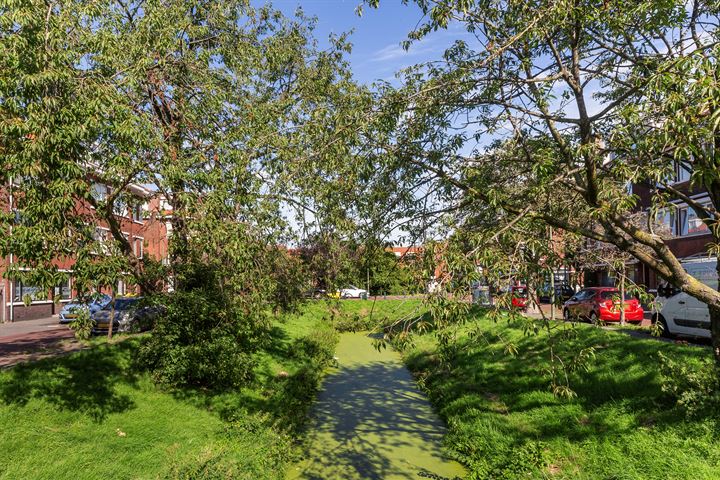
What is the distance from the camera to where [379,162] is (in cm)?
714

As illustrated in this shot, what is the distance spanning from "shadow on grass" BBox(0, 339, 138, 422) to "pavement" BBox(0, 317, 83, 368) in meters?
1.12

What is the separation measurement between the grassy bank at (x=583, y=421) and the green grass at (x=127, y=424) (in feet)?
11.1

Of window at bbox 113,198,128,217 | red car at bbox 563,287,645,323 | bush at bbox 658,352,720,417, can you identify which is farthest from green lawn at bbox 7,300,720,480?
red car at bbox 563,287,645,323

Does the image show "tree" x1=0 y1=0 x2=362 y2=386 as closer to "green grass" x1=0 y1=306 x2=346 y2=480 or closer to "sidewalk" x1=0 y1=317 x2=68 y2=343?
"green grass" x1=0 y1=306 x2=346 y2=480

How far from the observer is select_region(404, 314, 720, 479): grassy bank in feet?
23.4

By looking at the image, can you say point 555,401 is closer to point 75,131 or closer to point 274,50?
point 75,131

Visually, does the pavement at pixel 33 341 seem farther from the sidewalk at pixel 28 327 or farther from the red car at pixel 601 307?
the red car at pixel 601 307

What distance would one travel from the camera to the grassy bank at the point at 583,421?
23.4 feet

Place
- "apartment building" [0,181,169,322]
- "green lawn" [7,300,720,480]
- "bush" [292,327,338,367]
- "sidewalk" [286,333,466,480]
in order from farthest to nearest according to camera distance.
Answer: "bush" [292,327,338,367], "sidewalk" [286,333,466,480], "green lawn" [7,300,720,480], "apartment building" [0,181,169,322]

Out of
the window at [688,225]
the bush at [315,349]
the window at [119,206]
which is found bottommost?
Result: the bush at [315,349]

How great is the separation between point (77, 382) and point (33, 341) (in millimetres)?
8070

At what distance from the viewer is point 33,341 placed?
1617 centimetres

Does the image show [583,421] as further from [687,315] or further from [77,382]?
[77,382]

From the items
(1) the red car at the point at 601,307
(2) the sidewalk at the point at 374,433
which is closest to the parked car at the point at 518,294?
(2) the sidewalk at the point at 374,433
